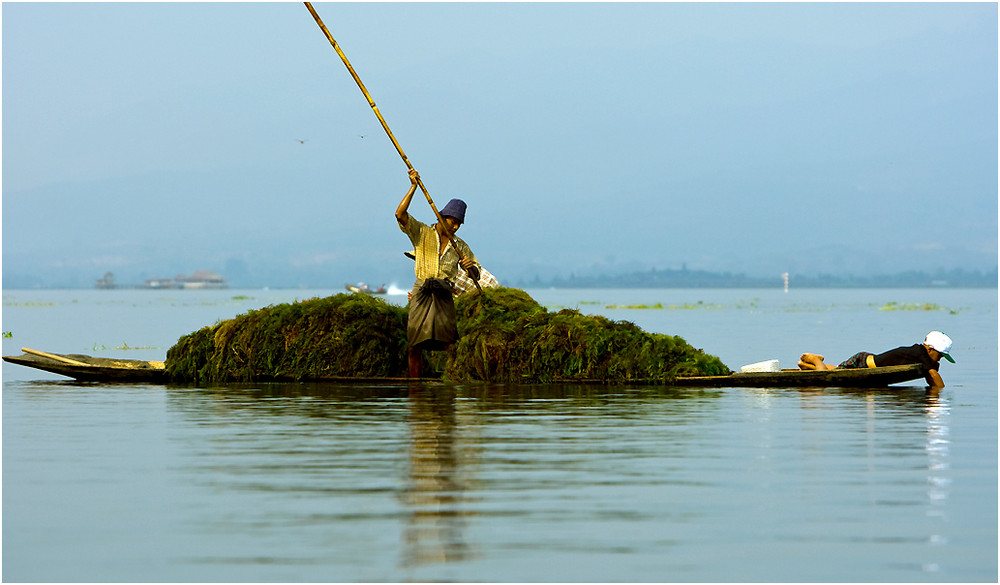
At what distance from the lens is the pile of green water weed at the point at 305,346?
16.6 meters

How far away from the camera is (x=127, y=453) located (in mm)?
9539

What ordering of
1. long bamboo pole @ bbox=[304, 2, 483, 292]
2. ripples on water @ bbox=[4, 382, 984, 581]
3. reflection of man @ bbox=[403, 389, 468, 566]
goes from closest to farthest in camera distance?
ripples on water @ bbox=[4, 382, 984, 581]
reflection of man @ bbox=[403, 389, 468, 566]
long bamboo pole @ bbox=[304, 2, 483, 292]

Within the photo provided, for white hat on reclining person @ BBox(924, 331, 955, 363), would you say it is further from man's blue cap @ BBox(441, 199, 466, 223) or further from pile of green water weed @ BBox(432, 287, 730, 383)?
man's blue cap @ BBox(441, 199, 466, 223)

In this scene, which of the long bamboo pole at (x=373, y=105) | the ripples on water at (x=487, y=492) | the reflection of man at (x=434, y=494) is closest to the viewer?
the ripples on water at (x=487, y=492)

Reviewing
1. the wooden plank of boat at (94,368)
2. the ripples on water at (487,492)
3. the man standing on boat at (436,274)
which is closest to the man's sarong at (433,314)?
the man standing on boat at (436,274)

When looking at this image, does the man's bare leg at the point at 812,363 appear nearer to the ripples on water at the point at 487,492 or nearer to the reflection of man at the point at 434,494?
the ripples on water at the point at 487,492

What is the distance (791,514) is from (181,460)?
415 centimetres

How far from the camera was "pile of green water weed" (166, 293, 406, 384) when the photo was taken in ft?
54.5

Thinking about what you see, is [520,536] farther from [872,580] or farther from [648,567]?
[872,580]

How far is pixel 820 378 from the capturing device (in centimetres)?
1552

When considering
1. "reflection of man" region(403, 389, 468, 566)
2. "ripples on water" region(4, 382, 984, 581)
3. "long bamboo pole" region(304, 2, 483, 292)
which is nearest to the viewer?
"ripples on water" region(4, 382, 984, 581)

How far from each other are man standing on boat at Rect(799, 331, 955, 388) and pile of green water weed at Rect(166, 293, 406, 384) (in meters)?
4.98

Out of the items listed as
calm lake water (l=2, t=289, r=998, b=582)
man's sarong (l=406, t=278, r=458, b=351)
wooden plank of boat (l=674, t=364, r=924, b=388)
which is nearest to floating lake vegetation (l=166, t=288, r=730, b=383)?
wooden plank of boat (l=674, t=364, r=924, b=388)

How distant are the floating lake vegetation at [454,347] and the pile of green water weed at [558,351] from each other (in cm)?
1
